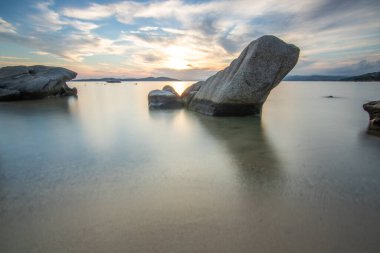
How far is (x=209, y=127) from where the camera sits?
916 cm

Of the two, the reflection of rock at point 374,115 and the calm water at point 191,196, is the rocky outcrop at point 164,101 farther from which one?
the reflection of rock at point 374,115

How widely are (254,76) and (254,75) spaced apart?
0.15ft

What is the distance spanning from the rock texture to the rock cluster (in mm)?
20641

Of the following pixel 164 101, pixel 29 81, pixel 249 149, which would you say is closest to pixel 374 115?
pixel 249 149

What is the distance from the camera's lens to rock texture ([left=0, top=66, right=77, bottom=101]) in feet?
71.4

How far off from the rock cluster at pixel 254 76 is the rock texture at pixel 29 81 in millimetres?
20641

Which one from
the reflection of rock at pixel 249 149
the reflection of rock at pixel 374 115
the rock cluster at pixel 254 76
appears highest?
the rock cluster at pixel 254 76

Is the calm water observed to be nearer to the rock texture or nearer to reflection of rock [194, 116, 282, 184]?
reflection of rock [194, 116, 282, 184]

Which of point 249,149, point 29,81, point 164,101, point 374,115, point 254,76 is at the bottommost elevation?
point 249,149

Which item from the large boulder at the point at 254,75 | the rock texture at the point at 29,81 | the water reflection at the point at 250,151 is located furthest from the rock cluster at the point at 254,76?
the rock texture at the point at 29,81

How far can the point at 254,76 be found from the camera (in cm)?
1028

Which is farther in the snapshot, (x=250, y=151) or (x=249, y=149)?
(x=249, y=149)

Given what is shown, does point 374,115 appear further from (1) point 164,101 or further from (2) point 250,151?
(1) point 164,101

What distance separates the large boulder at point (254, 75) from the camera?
33.3ft
